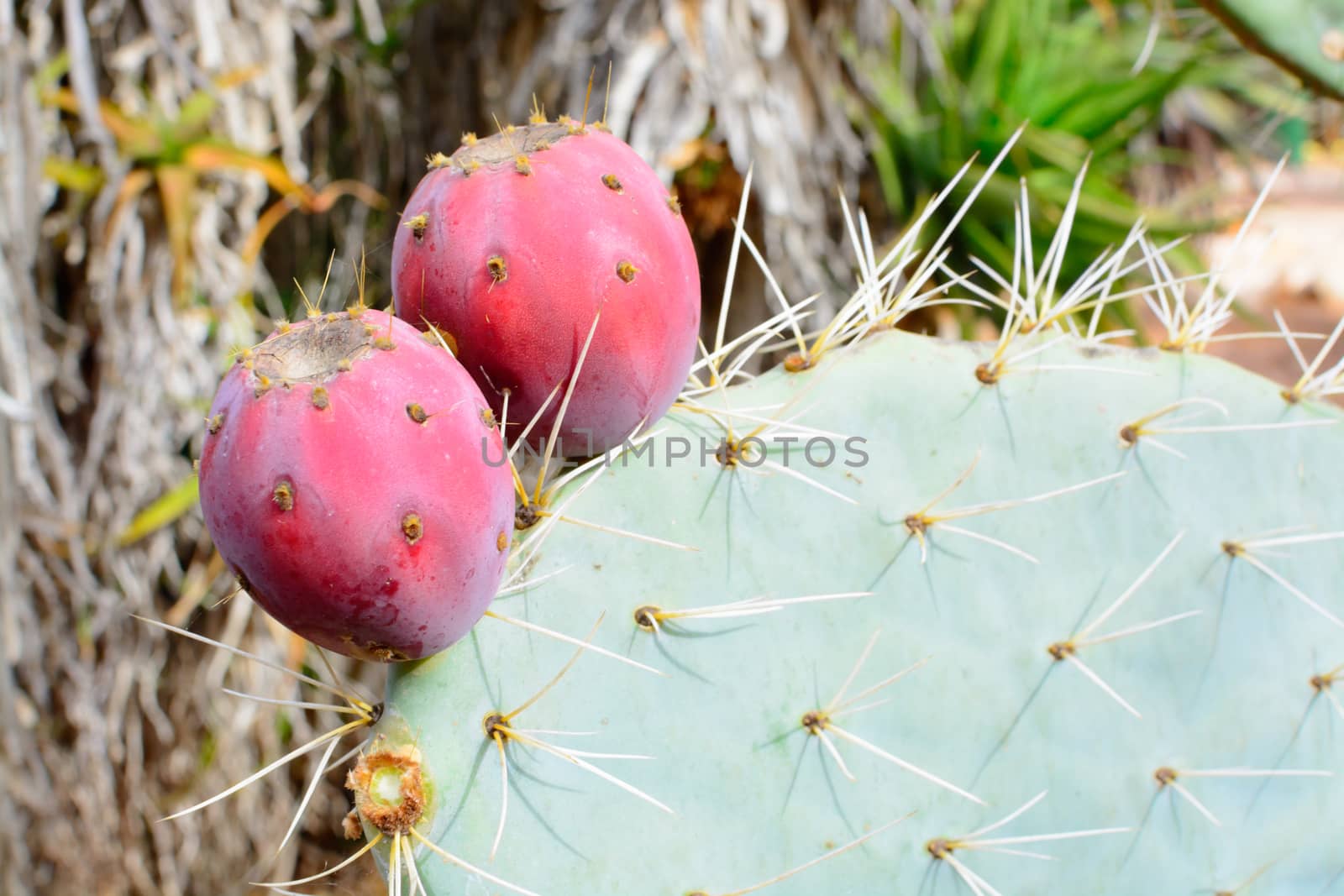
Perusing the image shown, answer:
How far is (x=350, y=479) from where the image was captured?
1.79ft

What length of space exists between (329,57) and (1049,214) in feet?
5.11

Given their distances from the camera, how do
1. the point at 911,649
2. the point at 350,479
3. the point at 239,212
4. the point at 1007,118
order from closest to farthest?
the point at 350,479, the point at 911,649, the point at 239,212, the point at 1007,118

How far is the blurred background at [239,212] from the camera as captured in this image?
6.28 feet

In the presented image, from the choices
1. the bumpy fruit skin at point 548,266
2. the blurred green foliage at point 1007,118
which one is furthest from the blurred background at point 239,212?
the bumpy fruit skin at point 548,266

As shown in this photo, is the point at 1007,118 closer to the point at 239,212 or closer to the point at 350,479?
the point at 239,212

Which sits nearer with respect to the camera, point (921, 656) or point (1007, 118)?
point (921, 656)

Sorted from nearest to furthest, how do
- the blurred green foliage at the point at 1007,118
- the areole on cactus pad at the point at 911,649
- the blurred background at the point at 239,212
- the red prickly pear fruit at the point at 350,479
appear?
the red prickly pear fruit at the point at 350,479 < the areole on cactus pad at the point at 911,649 < the blurred background at the point at 239,212 < the blurred green foliage at the point at 1007,118

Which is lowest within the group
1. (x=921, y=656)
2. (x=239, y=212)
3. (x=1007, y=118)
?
(x=239, y=212)

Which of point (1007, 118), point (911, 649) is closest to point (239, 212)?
point (1007, 118)

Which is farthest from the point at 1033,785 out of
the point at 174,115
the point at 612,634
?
the point at 174,115

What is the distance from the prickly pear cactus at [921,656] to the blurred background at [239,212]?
1117 mm

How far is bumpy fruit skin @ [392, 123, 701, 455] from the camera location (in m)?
0.64

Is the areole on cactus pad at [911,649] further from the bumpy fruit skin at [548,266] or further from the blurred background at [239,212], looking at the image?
the blurred background at [239,212]

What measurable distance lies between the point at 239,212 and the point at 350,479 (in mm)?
1727
